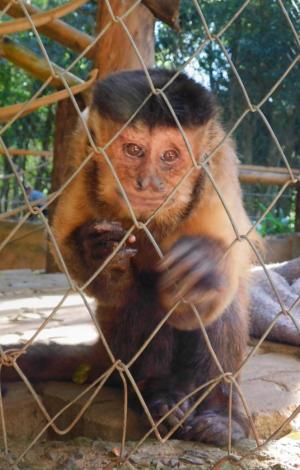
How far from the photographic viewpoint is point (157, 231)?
2.46 m

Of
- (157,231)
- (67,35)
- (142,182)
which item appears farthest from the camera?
(67,35)

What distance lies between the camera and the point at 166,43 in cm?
744

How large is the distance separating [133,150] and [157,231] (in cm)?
34

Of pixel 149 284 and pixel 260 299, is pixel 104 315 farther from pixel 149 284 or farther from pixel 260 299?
pixel 260 299

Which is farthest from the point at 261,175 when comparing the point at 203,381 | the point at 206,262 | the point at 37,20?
the point at 206,262

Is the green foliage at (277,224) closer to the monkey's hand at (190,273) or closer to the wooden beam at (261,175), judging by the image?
the wooden beam at (261,175)

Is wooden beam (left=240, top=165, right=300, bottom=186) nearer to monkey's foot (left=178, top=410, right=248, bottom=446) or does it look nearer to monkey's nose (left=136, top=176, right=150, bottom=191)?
monkey's nose (left=136, top=176, right=150, bottom=191)

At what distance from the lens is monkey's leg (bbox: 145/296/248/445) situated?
2.12 meters

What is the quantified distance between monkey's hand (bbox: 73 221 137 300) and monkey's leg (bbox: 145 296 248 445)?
0.33 m

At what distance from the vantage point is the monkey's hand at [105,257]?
2.11m

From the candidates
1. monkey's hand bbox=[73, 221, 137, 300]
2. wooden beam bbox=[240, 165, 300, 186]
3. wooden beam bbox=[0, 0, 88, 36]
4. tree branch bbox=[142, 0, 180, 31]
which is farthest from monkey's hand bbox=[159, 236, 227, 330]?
wooden beam bbox=[240, 165, 300, 186]

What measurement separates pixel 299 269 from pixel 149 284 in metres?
1.91

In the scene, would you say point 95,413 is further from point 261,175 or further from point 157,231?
point 261,175

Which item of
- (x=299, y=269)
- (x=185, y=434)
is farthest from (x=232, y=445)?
(x=299, y=269)
